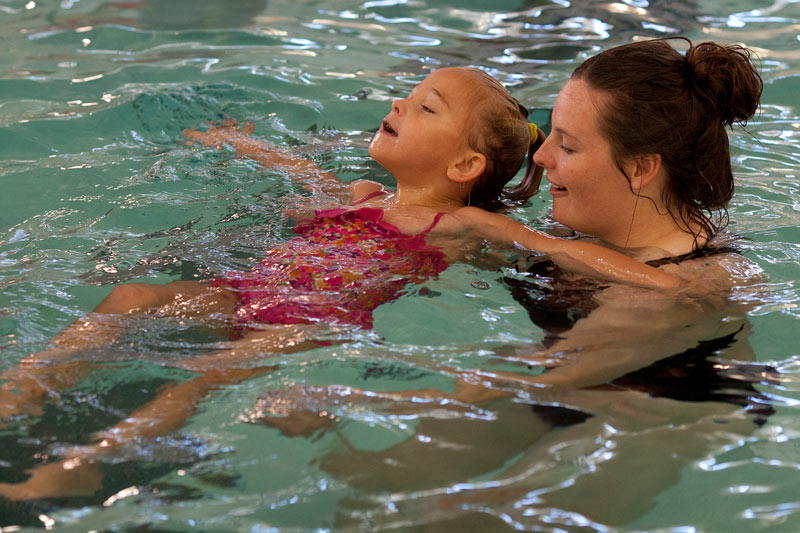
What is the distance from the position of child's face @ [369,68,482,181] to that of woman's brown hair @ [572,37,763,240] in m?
0.67

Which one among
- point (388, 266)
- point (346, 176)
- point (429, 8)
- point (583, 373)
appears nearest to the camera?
point (583, 373)

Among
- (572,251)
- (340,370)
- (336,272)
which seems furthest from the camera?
(336,272)

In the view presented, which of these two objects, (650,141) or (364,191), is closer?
(650,141)

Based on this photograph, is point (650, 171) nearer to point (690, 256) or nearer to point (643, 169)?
point (643, 169)

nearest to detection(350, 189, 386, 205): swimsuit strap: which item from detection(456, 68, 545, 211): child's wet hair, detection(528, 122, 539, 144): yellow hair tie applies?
detection(456, 68, 545, 211): child's wet hair

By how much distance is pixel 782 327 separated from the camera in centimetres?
278

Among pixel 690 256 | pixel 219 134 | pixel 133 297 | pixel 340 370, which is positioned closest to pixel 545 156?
pixel 690 256

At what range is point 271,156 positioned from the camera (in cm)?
406

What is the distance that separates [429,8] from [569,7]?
116 cm

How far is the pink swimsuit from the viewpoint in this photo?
2783 millimetres

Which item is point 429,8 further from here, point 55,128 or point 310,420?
point 310,420

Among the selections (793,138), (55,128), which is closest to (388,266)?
(55,128)

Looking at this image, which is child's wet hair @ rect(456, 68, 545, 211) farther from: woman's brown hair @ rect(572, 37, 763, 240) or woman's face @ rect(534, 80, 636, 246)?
woman's brown hair @ rect(572, 37, 763, 240)

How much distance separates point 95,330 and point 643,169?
1.82 m
